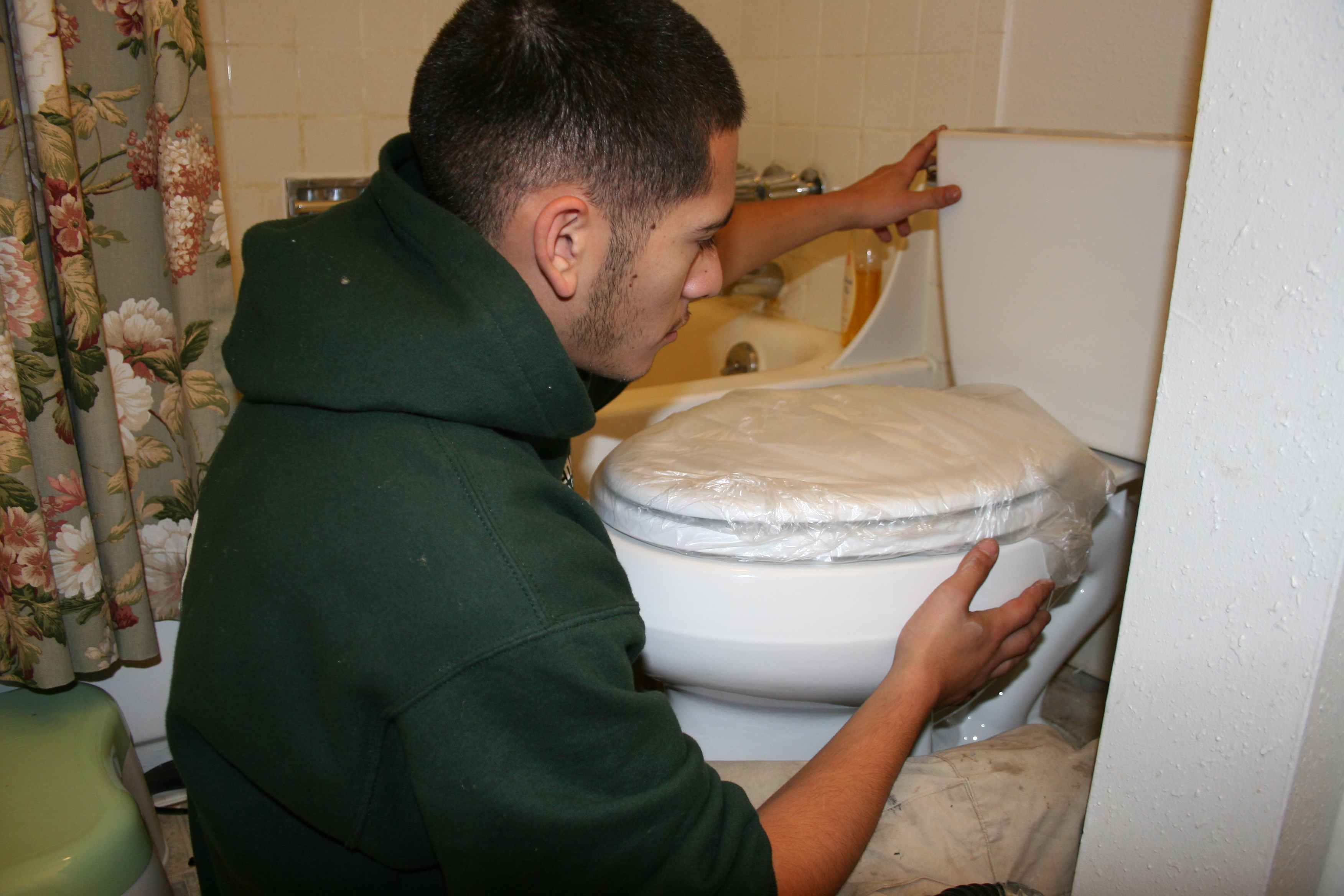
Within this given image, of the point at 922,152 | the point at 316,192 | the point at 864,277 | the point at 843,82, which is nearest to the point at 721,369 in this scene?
the point at 864,277

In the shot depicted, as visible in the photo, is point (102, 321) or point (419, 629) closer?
point (419, 629)

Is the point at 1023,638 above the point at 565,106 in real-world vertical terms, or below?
below

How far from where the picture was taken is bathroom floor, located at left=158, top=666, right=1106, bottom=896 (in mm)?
1017

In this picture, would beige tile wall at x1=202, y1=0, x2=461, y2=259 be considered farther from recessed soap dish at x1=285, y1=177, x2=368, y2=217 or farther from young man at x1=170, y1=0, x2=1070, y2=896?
young man at x1=170, y1=0, x2=1070, y2=896

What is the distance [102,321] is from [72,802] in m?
0.45

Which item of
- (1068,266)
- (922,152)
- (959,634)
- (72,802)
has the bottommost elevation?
(72,802)

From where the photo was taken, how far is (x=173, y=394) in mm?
953

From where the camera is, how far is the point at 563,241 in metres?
0.54

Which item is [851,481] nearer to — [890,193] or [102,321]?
[890,193]

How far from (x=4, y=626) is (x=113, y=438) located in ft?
0.66

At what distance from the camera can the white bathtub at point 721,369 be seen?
110 centimetres

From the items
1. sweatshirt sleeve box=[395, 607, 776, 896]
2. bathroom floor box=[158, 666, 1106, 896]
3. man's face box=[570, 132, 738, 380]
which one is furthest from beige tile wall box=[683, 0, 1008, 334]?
sweatshirt sleeve box=[395, 607, 776, 896]

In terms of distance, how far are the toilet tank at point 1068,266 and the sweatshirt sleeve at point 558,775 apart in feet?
1.96

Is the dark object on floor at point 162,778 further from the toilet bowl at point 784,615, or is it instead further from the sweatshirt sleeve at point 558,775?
the sweatshirt sleeve at point 558,775
